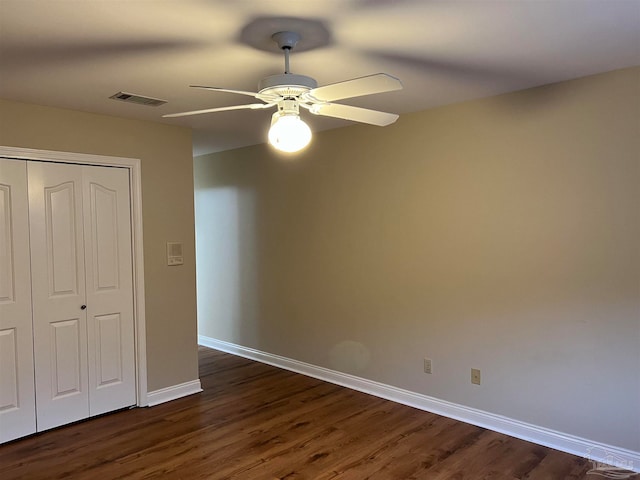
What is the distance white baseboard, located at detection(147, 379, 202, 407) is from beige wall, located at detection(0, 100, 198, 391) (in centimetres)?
4

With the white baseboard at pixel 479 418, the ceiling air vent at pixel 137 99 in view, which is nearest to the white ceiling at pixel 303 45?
the ceiling air vent at pixel 137 99

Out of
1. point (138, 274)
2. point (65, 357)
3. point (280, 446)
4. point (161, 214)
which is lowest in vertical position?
point (280, 446)

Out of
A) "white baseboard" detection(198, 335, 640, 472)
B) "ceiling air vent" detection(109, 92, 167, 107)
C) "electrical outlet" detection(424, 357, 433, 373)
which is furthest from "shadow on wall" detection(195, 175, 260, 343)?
"electrical outlet" detection(424, 357, 433, 373)

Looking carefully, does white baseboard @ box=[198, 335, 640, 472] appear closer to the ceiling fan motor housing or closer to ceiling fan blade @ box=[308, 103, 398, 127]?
ceiling fan blade @ box=[308, 103, 398, 127]

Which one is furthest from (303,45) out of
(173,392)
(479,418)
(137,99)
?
(173,392)

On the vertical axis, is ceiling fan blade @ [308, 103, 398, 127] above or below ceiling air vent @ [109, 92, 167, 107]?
below

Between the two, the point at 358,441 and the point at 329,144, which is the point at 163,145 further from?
the point at 358,441

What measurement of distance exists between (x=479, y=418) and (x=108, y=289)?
2.95 m

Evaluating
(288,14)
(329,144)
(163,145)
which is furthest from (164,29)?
(329,144)

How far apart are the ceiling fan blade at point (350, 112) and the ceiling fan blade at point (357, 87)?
142 millimetres

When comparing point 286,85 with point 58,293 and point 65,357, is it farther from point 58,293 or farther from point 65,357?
point 65,357

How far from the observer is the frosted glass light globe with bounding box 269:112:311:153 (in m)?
2.08

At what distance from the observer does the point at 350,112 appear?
237cm

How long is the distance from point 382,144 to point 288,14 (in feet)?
6.77
